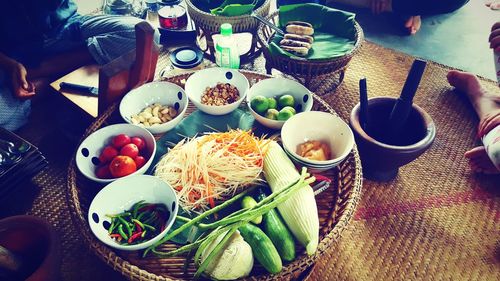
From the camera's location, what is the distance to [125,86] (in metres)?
1.70

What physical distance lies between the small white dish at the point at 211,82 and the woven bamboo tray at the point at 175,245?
479 millimetres

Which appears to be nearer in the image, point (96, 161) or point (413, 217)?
point (96, 161)

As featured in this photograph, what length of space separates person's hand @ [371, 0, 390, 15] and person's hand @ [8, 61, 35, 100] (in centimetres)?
291

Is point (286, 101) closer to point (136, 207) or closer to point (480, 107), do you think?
point (136, 207)

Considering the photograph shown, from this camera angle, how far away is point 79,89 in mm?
2262

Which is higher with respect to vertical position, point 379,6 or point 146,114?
point 146,114

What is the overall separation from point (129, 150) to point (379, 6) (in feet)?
9.26

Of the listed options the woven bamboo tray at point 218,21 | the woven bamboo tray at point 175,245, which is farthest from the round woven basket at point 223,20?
the woven bamboo tray at point 175,245

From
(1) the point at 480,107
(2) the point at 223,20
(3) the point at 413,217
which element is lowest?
(3) the point at 413,217

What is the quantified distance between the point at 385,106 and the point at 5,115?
88.5 inches

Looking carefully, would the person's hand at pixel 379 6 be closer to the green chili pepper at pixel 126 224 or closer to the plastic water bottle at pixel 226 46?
the plastic water bottle at pixel 226 46

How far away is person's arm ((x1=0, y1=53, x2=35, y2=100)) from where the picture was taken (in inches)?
87.9

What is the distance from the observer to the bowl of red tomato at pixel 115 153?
4.66 feet

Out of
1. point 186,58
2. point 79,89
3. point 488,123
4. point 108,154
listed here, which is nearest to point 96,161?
point 108,154
